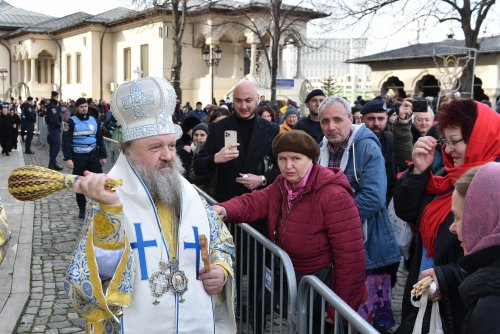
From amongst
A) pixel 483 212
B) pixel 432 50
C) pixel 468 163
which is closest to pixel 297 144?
pixel 468 163

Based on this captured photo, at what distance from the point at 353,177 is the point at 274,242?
2.98 ft

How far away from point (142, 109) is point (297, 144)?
1228mm

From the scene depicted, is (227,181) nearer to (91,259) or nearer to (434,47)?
(91,259)

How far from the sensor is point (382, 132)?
6047 mm

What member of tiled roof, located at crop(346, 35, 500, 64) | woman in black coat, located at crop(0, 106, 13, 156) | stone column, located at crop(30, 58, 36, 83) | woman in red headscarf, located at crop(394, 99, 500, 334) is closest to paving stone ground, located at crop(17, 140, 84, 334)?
woman in red headscarf, located at crop(394, 99, 500, 334)

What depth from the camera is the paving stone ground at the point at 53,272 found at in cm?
507

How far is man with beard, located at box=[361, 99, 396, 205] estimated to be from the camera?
19.1 feet

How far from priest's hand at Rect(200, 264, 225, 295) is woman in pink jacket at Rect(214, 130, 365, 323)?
92cm

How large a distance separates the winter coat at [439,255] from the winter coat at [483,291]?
692 millimetres

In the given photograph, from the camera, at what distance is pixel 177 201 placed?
8.59ft

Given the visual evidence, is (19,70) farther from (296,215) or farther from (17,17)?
(296,215)

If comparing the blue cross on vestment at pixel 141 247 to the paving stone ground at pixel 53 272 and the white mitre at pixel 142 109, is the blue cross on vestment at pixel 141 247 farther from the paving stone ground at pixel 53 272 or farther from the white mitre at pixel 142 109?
the paving stone ground at pixel 53 272

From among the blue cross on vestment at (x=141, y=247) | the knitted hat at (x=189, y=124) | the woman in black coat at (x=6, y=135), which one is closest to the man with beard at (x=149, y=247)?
the blue cross on vestment at (x=141, y=247)

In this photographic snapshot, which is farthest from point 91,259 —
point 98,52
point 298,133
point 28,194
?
point 98,52
